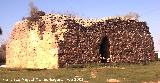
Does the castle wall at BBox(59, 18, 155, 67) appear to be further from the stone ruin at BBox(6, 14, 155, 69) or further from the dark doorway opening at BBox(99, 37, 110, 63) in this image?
the dark doorway opening at BBox(99, 37, 110, 63)

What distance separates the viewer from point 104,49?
31.7m

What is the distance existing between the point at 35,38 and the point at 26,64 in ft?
9.49

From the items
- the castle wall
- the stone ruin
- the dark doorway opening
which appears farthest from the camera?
the dark doorway opening

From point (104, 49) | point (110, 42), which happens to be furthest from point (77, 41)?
point (104, 49)

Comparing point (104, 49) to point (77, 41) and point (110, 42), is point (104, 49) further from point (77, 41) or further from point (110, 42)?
point (77, 41)

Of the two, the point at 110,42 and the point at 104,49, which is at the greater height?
the point at 110,42

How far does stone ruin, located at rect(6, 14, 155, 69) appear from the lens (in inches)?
1127

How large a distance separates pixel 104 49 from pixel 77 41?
3.49 meters

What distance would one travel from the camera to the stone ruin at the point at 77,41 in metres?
28.6

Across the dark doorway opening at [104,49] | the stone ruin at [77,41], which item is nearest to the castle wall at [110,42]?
the stone ruin at [77,41]

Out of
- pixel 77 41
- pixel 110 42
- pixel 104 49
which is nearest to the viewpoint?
pixel 77 41

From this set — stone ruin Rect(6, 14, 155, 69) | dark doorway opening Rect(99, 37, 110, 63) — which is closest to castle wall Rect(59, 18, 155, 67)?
stone ruin Rect(6, 14, 155, 69)

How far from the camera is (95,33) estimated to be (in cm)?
3022

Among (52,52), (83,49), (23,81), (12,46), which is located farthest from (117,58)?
(23,81)
